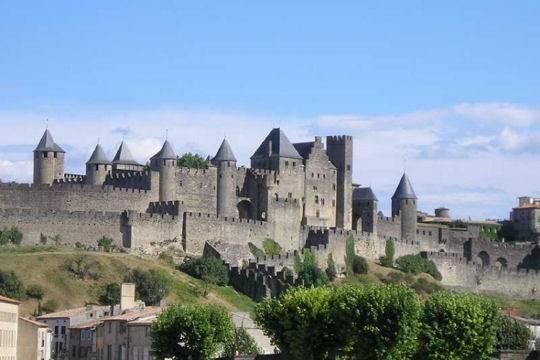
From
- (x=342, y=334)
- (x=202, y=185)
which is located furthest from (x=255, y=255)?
(x=342, y=334)

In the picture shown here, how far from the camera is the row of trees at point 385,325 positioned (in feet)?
266

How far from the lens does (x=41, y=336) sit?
100 m

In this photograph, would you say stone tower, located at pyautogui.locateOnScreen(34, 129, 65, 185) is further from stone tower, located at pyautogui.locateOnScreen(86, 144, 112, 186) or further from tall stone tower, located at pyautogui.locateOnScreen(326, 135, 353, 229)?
tall stone tower, located at pyautogui.locateOnScreen(326, 135, 353, 229)

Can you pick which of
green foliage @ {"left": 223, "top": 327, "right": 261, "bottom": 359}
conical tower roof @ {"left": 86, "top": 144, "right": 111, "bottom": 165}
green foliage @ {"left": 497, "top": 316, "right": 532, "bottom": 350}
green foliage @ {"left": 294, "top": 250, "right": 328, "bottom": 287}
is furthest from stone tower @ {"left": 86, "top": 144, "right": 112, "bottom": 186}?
green foliage @ {"left": 497, "top": 316, "right": 532, "bottom": 350}

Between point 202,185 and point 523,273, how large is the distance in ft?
114

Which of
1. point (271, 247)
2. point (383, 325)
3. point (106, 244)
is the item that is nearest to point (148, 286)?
point (106, 244)

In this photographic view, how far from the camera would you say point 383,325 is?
8131cm

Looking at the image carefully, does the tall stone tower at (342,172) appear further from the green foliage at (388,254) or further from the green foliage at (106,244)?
the green foliage at (106,244)

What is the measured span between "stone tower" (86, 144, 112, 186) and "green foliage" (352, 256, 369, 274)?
20.7m

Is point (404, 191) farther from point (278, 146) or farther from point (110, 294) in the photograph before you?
point (110, 294)

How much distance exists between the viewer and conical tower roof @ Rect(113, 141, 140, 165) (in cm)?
13400

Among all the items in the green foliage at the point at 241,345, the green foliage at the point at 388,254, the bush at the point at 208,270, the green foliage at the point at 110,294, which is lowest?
the green foliage at the point at 241,345

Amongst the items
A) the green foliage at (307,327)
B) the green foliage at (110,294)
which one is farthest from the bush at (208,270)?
the green foliage at (307,327)

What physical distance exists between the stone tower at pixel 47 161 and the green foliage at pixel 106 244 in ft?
28.9
